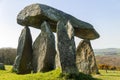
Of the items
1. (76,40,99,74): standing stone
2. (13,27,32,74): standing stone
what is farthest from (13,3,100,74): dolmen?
(76,40,99,74): standing stone

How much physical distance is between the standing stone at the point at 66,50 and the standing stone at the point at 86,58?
9.86 meters

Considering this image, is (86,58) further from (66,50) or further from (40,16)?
(66,50)

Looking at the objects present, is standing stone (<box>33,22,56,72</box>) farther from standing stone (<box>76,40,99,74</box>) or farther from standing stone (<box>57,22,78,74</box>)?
standing stone (<box>76,40,99,74</box>)

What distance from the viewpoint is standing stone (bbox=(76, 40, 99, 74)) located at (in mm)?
29922

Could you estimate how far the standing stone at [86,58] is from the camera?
98.2 ft

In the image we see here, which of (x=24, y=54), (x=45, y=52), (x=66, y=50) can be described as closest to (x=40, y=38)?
(x=45, y=52)

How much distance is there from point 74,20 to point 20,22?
4618 millimetres

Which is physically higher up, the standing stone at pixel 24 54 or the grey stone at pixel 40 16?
the grey stone at pixel 40 16

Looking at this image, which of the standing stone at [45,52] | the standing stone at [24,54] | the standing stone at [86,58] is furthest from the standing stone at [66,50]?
the standing stone at [86,58]

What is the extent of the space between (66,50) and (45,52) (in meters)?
3.04

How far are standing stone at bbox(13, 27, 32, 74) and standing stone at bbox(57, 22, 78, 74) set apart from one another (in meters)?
4.78

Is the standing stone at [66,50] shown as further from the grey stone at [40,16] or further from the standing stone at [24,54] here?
the standing stone at [24,54]

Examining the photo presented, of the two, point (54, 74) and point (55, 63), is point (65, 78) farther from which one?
point (55, 63)

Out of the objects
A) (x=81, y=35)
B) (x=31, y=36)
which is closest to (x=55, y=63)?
(x=31, y=36)
